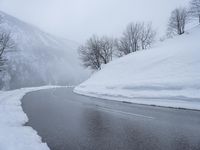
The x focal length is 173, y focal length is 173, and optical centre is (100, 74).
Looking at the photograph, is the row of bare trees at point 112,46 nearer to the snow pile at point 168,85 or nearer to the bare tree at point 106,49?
the bare tree at point 106,49

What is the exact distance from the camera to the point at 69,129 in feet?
22.6

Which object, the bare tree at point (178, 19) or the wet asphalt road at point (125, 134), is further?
the bare tree at point (178, 19)

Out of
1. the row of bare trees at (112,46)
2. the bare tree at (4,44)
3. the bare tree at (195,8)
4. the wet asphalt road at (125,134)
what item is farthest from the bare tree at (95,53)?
the wet asphalt road at (125,134)

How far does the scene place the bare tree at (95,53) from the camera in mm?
48312

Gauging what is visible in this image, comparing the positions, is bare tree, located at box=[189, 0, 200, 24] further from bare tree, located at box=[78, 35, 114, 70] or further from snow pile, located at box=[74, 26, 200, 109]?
snow pile, located at box=[74, 26, 200, 109]

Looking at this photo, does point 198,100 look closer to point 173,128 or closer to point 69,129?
point 173,128

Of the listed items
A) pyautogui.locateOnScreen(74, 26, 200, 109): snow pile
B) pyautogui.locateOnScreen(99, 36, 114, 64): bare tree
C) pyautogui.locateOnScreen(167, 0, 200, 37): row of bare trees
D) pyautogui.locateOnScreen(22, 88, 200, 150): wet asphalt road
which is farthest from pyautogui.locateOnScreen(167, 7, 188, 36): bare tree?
pyautogui.locateOnScreen(22, 88, 200, 150): wet asphalt road

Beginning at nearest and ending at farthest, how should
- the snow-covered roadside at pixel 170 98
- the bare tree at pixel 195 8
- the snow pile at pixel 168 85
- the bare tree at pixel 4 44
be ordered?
the snow-covered roadside at pixel 170 98, the snow pile at pixel 168 85, the bare tree at pixel 4 44, the bare tree at pixel 195 8

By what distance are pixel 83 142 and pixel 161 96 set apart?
887 centimetres

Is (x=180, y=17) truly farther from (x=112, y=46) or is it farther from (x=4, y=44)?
(x=4, y=44)

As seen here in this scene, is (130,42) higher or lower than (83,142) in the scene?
higher

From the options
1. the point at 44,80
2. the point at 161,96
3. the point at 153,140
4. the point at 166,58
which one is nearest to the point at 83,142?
the point at 153,140

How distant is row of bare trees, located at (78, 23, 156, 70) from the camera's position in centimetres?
4859

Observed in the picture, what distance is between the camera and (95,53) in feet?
158
